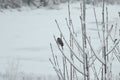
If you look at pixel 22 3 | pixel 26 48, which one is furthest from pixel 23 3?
pixel 26 48

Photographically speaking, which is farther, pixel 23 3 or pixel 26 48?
pixel 23 3

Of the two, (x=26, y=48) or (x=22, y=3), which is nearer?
(x=26, y=48)

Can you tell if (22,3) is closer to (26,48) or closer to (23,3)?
(23,3)

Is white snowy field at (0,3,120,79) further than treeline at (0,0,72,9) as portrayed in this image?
No

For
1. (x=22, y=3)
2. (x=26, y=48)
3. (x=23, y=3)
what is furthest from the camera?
(x=23, y=3)

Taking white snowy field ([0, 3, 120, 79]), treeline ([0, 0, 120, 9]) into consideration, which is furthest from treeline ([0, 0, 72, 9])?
white snowy field ([0, 3, 120, 79])

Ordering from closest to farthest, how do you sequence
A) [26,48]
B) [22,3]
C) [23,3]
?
[26,48] → [22,3] → [23,3]

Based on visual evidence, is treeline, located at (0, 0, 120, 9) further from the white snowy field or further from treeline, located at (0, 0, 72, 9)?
the white snowy field

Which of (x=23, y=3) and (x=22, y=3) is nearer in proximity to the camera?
(x=22, y=3)

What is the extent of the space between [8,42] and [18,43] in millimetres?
481

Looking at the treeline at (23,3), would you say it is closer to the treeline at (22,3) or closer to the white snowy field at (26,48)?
the treeline at (22,3)

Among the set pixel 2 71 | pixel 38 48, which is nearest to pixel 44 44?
pixel 38 48

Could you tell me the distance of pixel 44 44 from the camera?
13594mm

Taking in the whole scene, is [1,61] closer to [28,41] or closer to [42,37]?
[28,41]
